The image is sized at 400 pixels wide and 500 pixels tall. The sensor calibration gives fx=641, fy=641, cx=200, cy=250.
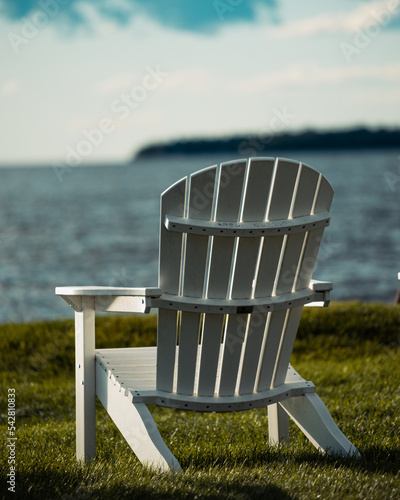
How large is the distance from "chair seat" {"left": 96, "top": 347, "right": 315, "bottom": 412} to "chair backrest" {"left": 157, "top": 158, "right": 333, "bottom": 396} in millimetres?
39

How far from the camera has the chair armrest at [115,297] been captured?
2.45m

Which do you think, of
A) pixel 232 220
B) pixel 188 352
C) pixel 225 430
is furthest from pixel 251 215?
pixel 225 430

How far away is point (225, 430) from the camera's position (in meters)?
3.46

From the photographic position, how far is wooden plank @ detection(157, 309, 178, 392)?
2574 mm

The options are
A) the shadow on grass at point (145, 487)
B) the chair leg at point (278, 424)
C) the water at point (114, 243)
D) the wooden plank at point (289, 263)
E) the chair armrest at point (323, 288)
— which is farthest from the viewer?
the water at point (114, 243)

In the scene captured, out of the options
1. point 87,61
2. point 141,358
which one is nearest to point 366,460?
point 141,358

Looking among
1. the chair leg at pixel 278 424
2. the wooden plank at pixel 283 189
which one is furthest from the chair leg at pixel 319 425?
the wooden plank at pixel 283 189

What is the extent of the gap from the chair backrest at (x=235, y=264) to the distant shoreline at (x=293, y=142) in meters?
33.2

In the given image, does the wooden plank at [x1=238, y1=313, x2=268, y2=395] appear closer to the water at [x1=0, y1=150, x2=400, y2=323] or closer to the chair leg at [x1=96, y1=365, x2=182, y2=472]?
the chair leg at [x1=96, y1=365, x2=182, y2=472]

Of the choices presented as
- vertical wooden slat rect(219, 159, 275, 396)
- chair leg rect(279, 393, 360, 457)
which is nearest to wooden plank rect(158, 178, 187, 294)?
vertical wooden slat rect(219, 159, 275, 396)

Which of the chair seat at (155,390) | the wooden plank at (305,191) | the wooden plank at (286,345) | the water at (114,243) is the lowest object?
the water at (114,243)

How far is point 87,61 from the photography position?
170 ft

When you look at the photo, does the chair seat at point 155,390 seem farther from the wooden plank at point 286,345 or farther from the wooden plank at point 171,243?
the wooden plank at point 171,243

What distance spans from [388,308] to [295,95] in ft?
132
